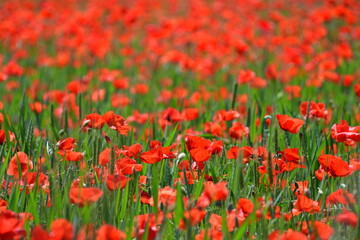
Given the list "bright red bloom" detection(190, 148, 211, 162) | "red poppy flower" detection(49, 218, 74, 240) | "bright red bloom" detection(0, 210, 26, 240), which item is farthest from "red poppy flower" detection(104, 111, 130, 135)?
"red poppy flower" detection(49, 218, 74, 240)

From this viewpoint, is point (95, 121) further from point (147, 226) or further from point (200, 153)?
point (147, 226)

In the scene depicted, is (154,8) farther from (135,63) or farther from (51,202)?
(51,202)

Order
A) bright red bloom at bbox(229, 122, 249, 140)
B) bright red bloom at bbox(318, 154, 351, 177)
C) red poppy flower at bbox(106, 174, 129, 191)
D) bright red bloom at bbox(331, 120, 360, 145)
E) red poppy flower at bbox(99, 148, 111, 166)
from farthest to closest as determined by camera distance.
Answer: bright red bloom at bbox(229, 122, 249, 140) → bright red bloom at bbox(331, 120, 360, 145) → red poppy flower at bbox(99, 148, 111, 166) → bright red bloom at bbox(318, 154, 351, 177) → red poppy flower at bbox(106, 174, 129, 191)

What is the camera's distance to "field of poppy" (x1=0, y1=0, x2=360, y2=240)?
1.49 m

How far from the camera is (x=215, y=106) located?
129 inches

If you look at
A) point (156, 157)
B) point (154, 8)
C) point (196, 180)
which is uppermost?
point (156, 157)

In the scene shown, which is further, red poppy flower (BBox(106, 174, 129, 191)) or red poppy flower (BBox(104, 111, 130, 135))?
red poppy flower (BBox(104, 111, 130, 135))

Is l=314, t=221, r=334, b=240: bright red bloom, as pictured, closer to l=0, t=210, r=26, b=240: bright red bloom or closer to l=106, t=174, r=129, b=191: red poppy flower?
l=106, t=174, r=129, b=191: red poppy flower

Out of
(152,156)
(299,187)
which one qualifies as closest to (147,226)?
(152,156)

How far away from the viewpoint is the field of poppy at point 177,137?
1.49 m

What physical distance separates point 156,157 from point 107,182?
0.21 metres

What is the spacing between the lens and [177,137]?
247cm

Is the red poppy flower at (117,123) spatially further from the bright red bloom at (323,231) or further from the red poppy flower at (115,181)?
the bright red bloom at (323,231)

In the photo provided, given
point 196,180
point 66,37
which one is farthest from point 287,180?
point 66,37
